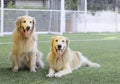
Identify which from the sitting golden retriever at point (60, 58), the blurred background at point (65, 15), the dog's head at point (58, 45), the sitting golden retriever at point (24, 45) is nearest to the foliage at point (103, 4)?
the blurred background at point (65, 15)

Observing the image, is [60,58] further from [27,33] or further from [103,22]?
[103,22]

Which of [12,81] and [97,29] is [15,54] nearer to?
[12,81]

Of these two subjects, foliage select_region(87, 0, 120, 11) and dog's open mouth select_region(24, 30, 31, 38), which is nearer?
dog's open mouth select_region(24, 30, 31, 38)

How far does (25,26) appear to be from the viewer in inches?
266

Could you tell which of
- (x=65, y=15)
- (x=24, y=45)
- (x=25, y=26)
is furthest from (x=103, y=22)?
(x=25, y=26)

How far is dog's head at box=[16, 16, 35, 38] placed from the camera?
676 cm

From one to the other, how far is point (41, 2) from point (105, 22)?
5151 millimetres

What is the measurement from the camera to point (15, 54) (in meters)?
7.06

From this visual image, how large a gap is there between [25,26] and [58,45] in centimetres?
72

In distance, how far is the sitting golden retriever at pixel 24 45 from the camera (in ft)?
22.3

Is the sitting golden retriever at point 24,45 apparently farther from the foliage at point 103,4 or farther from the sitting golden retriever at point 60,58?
the foliage at point 103,4

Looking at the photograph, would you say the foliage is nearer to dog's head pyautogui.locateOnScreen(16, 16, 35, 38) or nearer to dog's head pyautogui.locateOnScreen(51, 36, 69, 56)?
dog's head pyautogui.locateOnScreen(16, 16, 35, 38)

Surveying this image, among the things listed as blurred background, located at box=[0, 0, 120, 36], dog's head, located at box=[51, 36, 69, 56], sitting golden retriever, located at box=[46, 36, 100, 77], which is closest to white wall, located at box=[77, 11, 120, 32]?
blurred background, located at box=[0, 0, 120, 36]

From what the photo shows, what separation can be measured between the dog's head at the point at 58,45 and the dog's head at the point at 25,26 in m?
0.51
